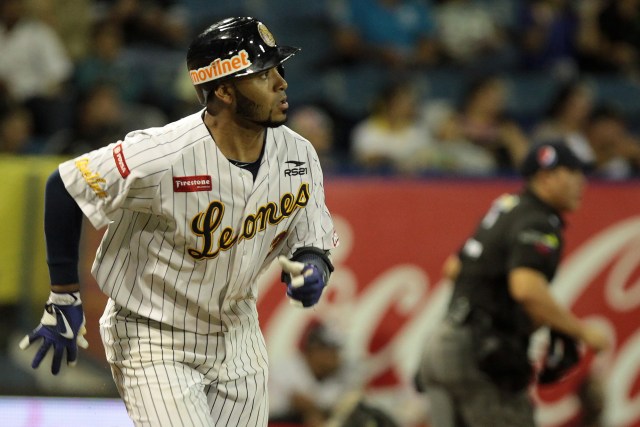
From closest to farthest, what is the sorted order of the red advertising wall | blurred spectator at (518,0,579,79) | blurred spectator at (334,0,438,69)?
the red advertising wall, blurred spectator at (334,0,438,69), blurred spectator at (518,0,579,79)

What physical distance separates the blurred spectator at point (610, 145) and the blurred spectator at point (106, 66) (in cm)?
387

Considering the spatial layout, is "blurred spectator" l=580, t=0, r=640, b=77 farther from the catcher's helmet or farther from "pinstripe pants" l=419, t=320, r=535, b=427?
the catcher's helmet

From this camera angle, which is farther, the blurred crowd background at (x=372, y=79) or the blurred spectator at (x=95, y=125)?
the blurred crowd background at (x=372, y=79)

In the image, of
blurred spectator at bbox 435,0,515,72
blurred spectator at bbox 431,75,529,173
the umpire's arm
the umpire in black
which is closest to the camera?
the umpire's arm

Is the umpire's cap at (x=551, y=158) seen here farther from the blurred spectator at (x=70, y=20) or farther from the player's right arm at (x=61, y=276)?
the blurred spectator at (x=70, y=20)

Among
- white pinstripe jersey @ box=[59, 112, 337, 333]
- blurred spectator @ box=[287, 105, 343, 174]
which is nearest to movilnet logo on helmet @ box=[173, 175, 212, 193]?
white pinstripe jersey @ box=[59, 112, 337, 333]

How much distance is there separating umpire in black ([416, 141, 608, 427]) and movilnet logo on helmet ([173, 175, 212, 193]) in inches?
86.3

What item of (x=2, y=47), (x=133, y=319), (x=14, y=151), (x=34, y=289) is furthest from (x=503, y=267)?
(x=2, y=47)

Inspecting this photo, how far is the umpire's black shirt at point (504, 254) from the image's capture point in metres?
5.55

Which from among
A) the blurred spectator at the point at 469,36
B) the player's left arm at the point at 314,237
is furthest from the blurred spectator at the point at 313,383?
the blurred spectator at the point at 469,36

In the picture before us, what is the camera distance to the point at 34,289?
744cm

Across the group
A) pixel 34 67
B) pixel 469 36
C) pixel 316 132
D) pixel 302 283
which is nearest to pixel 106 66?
pixel 34 67

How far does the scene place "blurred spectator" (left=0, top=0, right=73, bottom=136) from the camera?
28.8ft

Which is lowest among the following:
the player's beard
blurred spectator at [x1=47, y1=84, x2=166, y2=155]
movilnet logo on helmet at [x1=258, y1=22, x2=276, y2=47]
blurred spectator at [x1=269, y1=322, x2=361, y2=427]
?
blurred spectator at [x1=269, y1=322, x2=361, y2=427]
